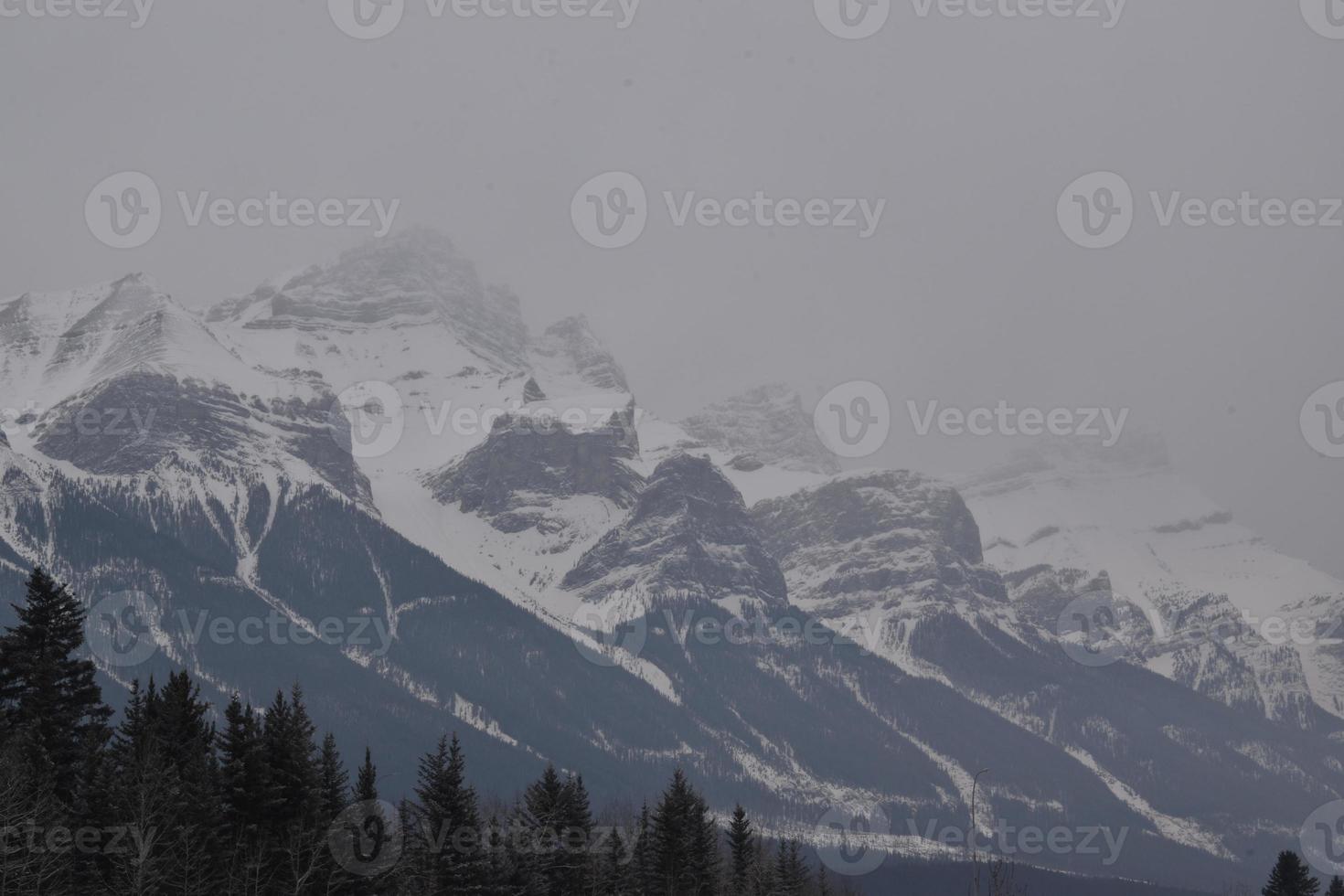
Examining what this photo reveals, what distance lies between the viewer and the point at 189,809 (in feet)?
225

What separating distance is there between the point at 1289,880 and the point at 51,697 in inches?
3907

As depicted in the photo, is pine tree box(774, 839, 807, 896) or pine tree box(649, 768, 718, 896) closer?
pine tree box(649, 768, 718, 896)

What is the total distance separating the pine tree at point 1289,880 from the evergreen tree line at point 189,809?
213ft

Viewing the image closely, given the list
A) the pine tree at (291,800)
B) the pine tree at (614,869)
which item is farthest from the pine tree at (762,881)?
the pine tree at (291,800)

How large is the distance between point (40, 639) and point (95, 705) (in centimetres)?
410

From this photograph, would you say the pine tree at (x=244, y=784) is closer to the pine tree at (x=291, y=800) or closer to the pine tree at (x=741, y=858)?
the pine tree at (x=291, y=800)

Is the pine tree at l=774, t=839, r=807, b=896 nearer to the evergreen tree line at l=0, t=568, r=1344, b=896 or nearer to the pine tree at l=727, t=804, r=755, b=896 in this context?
the pine tree at l=727, t=804, r=755, b=896

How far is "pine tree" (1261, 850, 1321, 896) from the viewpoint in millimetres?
125938

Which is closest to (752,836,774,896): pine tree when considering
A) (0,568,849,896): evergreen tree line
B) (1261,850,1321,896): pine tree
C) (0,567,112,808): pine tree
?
(0,568,849,896): evergreen tree line

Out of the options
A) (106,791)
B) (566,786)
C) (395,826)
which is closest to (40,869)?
(106,791)

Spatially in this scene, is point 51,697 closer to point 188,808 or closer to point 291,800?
point 188,808

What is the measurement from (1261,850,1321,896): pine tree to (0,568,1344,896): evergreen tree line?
64893 mm

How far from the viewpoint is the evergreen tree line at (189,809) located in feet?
209

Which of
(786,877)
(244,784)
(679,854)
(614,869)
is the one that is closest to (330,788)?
(244,784)
